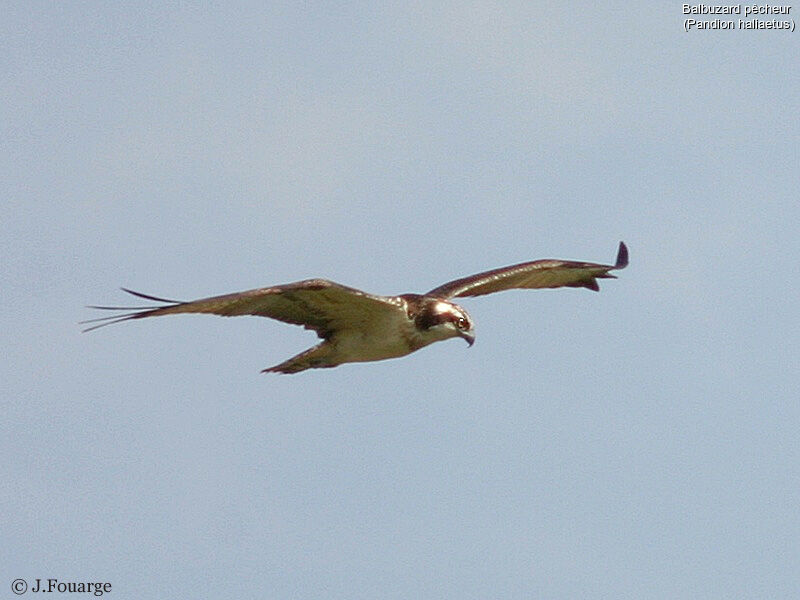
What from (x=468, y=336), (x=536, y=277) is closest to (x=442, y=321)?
(x=468, y=336)

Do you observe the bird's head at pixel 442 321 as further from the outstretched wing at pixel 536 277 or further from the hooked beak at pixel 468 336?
the outstretched wing at pixel 536 277

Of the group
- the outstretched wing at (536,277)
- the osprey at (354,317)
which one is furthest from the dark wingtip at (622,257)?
the osprey at (354,317)

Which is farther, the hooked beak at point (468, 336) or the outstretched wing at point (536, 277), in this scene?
the outstretched wing at point (536, 277)

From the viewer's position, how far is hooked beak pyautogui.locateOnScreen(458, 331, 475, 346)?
16.7 metres

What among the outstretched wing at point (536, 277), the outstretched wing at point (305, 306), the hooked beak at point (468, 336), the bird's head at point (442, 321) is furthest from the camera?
the outstretched wing at point (536, 277)

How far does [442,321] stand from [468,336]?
40 centimetres

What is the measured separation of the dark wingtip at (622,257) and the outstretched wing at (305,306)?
4.14 metres

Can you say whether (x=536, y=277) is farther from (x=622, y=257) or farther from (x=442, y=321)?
(x=442, y=321)

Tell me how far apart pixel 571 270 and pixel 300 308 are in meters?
4.88

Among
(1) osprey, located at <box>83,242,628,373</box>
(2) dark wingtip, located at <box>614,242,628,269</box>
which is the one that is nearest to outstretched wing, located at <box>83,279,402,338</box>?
(1) osprey, located at <box>83,242,628,373</box>

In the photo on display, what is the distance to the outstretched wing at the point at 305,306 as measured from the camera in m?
14.0

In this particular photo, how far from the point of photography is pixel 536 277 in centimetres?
1947

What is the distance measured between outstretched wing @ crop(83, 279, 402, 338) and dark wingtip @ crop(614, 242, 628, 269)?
414cm

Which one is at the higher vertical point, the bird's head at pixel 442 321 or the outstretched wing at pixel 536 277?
the outstretched wing at pixel 536 277
